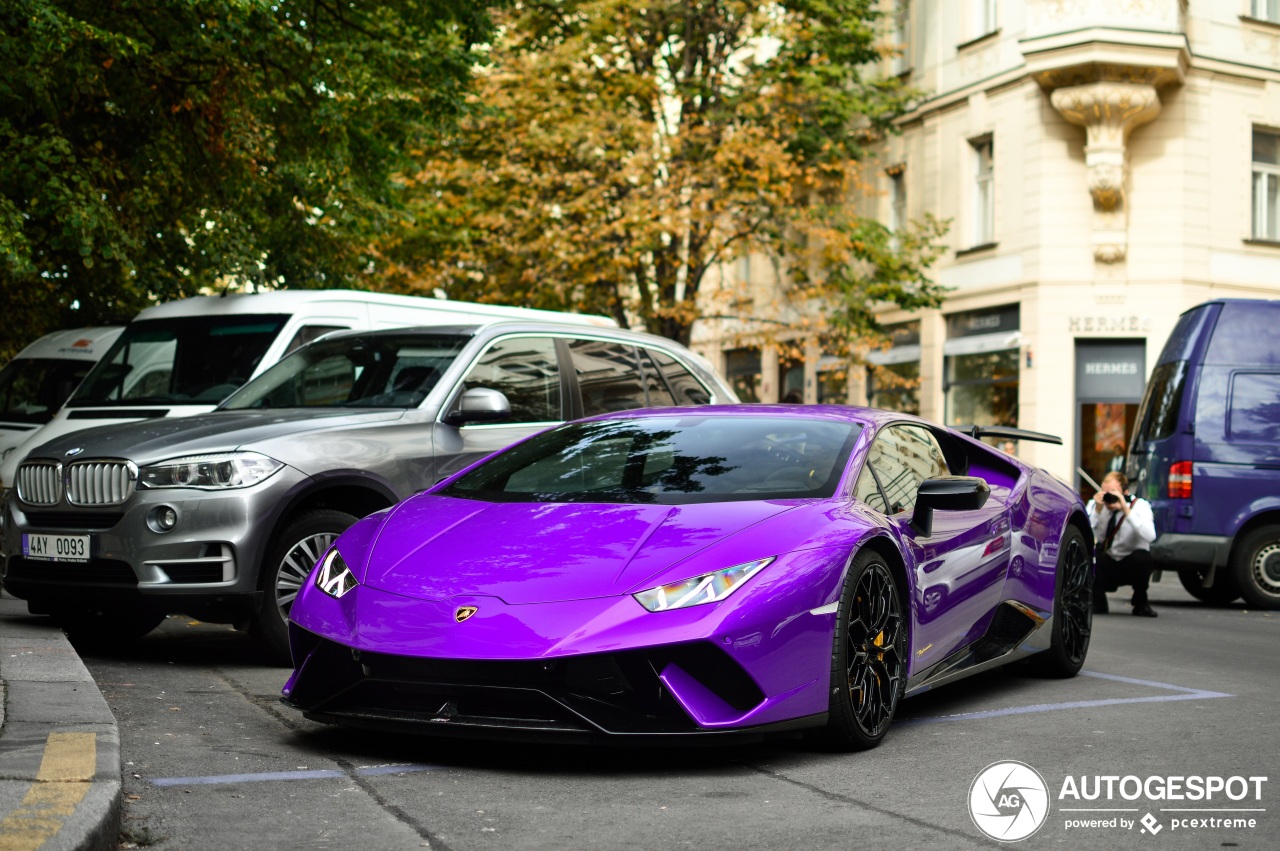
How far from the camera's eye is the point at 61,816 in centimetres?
385

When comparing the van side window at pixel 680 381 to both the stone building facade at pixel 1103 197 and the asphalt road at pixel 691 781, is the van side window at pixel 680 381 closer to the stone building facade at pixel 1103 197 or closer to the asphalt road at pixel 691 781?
the asphalt road at pixel 691 781

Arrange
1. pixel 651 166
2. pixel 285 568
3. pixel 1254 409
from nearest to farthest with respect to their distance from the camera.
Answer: pixel 285 568
pixel 1254 409
pixel 651 166

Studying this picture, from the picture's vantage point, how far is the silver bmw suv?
7.31 meters

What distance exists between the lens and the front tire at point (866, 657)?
17.8 feet

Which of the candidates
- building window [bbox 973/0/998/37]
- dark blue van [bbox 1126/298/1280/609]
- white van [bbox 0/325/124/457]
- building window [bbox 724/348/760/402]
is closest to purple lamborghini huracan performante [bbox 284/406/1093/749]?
dark blue van [bbox 1126/298/1280/609]

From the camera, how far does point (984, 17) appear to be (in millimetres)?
28406

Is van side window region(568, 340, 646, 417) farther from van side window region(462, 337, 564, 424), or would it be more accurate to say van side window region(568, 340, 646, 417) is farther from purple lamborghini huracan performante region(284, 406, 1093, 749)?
purple lamborghini huracan performante region(284, 406, 1093, 749)

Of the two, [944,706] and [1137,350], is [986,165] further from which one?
[944,706]

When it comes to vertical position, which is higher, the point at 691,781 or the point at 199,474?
the point at 199,474

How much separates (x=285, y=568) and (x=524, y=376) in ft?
6.66

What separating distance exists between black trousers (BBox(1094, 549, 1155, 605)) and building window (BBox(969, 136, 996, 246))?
51.8 ft

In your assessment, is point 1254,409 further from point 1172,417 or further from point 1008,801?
point 1008,801

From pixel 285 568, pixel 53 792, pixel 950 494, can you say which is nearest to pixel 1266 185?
pixel 950 494

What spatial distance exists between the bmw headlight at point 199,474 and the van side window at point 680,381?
323 centimetres
